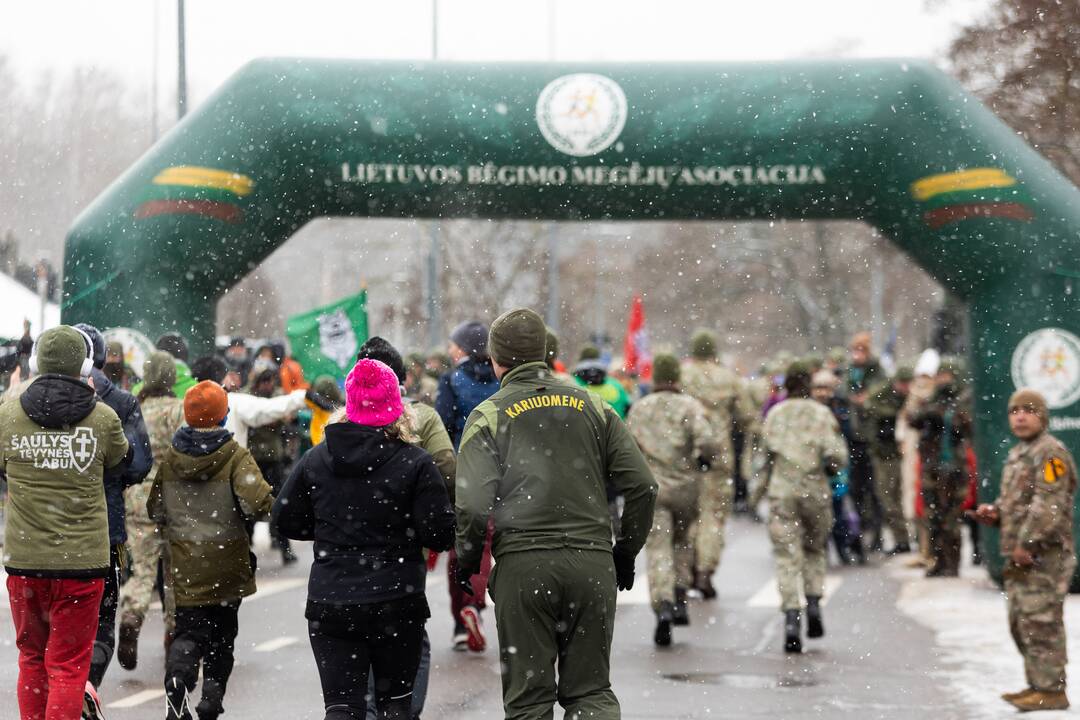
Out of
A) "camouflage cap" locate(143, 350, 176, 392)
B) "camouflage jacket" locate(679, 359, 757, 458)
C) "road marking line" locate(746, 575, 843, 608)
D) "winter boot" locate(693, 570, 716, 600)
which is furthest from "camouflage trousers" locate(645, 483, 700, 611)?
"camouflage cap" locate(143, 350, 176, 392)

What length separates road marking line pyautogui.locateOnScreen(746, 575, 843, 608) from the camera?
13023 mm

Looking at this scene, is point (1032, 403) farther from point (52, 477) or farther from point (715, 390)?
point (715, 390)

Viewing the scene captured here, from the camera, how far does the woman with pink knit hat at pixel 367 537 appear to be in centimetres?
615

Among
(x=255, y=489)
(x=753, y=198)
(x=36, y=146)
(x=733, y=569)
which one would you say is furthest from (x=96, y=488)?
(x=36, y=146)

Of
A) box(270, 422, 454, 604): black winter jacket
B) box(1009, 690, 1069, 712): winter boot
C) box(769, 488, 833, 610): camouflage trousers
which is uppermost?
box(270, 422, 454, 604): black winter jacket

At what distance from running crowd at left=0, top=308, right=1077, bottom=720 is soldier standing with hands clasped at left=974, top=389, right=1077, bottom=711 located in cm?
1

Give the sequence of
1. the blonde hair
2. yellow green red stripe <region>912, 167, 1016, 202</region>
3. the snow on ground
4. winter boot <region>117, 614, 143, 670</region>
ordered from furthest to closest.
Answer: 1. yellow green red stripe <region>912, 167, 1016, 202</region>
2. winter boot <region>117, 614, 143, 670</region>
3. the snow on ground
4. the blonde hair

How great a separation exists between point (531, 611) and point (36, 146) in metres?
33.5

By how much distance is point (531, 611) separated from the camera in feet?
19.6

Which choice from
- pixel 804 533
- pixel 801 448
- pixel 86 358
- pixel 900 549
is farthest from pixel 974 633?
pixel 86 358

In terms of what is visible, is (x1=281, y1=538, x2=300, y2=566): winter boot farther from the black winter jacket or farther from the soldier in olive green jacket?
the soldier in olive green jacket

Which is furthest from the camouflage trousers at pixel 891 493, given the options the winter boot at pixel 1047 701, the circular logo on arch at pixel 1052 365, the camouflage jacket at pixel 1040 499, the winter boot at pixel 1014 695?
the winter boot at pixel 1047 701

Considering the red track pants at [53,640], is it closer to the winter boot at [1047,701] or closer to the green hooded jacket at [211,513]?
the green hooded jacket at [211,513]

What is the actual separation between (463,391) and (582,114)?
10.6ft
